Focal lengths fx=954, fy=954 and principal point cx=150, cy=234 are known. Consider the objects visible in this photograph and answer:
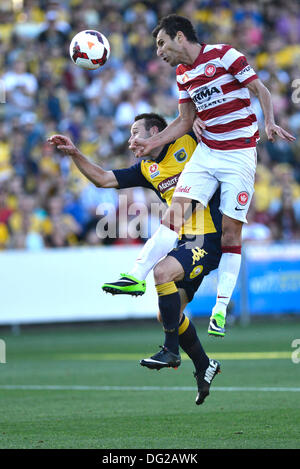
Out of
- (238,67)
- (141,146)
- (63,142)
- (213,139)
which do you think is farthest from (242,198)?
(63,142)

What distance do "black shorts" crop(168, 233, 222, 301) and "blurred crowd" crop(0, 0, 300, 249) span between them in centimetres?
862

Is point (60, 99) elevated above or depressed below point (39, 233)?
above

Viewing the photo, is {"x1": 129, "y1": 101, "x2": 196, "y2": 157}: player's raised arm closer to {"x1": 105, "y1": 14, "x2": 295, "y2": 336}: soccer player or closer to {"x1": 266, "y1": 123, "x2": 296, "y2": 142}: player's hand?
{"x1": 105, "y1": 14, "x2": 295, "y2": 336}: soccer player

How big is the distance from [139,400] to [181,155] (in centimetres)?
227

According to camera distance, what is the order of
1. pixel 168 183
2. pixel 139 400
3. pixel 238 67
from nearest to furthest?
pixel 238 67, pixel 168 183, pixel 139 400

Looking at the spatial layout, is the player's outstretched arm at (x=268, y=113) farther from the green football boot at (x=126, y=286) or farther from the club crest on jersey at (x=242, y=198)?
the green football boot at (x=126, y=286)

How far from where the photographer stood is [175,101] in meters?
18.8

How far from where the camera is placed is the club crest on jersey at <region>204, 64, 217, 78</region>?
24.3 ft

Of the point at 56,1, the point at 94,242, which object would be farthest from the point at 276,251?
the point at 56,1

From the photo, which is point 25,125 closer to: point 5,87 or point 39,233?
point 5,87

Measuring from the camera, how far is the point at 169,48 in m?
7.41

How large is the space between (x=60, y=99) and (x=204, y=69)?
1187cm

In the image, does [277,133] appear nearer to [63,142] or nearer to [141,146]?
[141,146]

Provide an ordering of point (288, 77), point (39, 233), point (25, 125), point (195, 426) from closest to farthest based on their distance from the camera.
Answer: point (195, 426) < point (39, 233) < point (25, 125) < point (288, 77)
